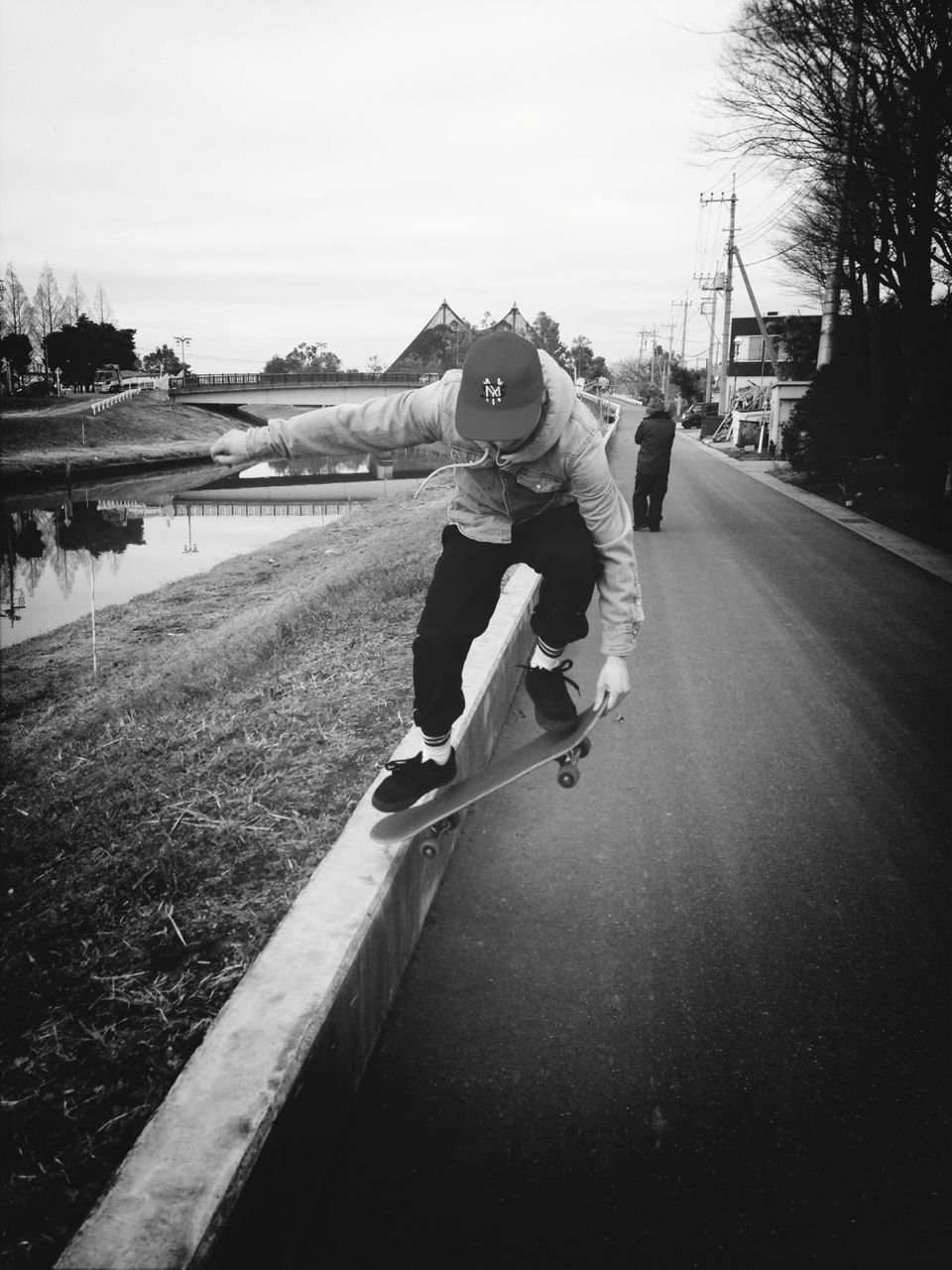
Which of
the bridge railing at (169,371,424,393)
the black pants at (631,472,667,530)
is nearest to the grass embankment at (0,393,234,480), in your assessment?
the bridge railing at (169,371,424,393)

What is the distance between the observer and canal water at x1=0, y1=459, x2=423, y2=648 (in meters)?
16.6

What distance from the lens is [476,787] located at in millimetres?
3242

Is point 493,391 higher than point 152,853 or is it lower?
higher

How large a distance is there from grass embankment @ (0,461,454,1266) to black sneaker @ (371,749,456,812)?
48cm

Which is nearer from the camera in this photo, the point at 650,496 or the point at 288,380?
the point at 650,496

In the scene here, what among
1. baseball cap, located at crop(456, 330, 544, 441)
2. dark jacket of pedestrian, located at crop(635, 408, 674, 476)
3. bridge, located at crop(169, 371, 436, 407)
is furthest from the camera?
bridge, located at crop(169, 371, 436, 407)

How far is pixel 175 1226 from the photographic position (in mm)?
1658

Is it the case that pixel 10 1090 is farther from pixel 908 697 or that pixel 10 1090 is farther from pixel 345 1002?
pixel 908 697

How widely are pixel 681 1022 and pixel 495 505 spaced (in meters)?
1.98

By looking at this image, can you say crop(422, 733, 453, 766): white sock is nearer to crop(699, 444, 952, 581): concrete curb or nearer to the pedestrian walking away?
crop(699, 444, 952, 581): concrete curb

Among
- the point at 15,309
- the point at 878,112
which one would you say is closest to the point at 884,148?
the point at 878,112

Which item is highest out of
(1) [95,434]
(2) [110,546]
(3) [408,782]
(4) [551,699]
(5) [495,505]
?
(1) [95,434]

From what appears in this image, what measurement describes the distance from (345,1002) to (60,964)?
51.0 inches

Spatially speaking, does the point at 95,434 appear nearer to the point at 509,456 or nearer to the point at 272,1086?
the point at 509,456
